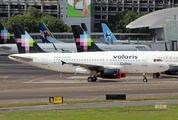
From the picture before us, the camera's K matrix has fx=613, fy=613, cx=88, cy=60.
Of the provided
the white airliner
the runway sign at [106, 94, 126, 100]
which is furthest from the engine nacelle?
the runway sign at [106, 94, 126, 100]

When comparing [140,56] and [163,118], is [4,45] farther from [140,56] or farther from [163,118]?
[163,118]

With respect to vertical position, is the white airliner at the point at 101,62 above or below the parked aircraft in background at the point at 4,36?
below

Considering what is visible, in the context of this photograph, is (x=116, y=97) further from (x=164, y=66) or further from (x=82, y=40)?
(x=82, y=40)

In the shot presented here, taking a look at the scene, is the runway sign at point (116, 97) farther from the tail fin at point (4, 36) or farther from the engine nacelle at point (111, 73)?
the tail fin at point (4, 36)

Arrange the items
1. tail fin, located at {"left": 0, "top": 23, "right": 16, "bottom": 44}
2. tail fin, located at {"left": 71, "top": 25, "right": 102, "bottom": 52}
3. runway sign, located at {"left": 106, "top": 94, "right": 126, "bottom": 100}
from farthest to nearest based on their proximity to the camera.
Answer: tail fin, located at {"left": 0, "top": 23, "right": 16, "bottom": 44}
tail fin, located at {"left": 71, "top": 25, "right": 102, "bottom": 52}
runway sign, located at {"left": 106, "top": 94, "right": 126, "bottom": 100}

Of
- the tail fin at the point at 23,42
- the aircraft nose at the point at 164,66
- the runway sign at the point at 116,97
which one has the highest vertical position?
the tail fin at the point at 23,42

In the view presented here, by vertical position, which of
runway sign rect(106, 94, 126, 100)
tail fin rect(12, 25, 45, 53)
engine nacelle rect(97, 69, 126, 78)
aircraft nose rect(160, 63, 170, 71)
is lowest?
runway sign rect(106, 94, 126, 100)

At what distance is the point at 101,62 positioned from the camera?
77375 millimetres

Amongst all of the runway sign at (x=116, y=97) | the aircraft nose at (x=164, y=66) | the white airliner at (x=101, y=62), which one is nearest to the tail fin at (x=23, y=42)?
the white airliner at (x=101, y=62)

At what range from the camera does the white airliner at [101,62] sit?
75.4 m

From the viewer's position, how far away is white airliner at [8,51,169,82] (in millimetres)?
75438

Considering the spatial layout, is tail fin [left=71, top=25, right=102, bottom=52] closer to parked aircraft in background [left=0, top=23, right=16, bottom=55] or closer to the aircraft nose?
the aircraft nose

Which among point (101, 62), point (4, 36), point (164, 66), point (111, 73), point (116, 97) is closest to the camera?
point (116, 97)

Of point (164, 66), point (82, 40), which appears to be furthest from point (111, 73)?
point (82, 40)
